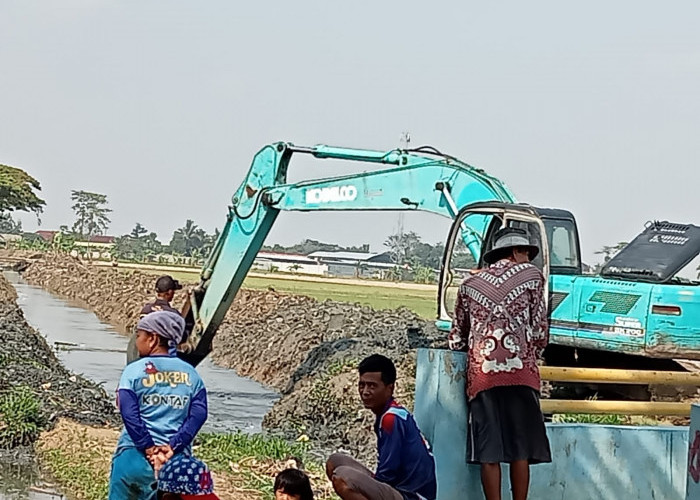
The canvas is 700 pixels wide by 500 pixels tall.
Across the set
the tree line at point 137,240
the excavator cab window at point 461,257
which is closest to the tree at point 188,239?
the tree line at point 137,240

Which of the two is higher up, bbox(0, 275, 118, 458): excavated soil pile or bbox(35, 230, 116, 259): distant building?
bbox(35, 230, 116, 259): distant building

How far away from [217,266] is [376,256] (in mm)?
95263

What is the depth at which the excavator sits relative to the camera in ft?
39.8

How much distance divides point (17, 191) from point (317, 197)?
59.2 m

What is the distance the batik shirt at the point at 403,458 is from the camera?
6.32m

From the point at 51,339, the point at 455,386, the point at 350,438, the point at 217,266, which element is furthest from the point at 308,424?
the point at 51,339

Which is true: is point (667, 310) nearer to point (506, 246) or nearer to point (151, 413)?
point (506, 246)

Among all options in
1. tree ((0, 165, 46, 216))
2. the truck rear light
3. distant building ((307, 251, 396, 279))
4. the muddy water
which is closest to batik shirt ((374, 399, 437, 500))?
the truck rear light

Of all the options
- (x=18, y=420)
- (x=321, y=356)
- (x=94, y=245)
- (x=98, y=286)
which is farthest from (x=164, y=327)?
(x=94, y=245)

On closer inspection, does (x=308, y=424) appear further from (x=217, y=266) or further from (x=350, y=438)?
(x=217, y=266)

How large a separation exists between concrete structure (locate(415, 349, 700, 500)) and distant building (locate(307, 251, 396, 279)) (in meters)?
90.7

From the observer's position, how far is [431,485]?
6418mm

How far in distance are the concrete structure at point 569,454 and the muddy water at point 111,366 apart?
891cm

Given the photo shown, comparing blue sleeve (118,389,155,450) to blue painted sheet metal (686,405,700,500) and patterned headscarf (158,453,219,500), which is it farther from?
blue painted sheet metal (686,405,700,500)
